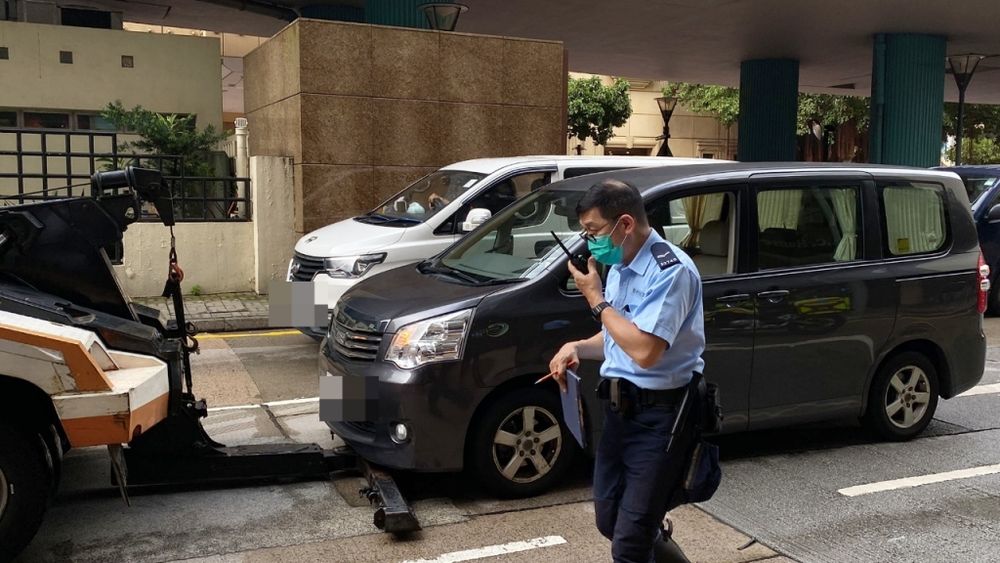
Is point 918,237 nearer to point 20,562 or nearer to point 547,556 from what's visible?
point 547,556

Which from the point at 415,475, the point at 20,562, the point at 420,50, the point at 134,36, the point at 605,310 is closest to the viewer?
the point at 605,310

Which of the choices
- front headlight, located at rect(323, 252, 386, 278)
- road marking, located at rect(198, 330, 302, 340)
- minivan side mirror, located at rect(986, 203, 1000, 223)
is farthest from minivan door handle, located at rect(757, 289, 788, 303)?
minivan side mirror, located at rect(986, 203, 1000, 223)

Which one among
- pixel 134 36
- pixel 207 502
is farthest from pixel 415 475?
pixel 134 36

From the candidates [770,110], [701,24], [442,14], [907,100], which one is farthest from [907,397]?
[770,110]

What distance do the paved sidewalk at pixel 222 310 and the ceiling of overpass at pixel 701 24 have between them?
7.78 meters

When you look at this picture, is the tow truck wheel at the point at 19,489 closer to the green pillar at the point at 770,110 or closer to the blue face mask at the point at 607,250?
the blue face mask at the point at 607,250

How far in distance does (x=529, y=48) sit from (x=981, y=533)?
33.2 ft

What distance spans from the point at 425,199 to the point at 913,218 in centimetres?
454

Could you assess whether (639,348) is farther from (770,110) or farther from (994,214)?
(770,110)

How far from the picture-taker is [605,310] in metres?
3.05

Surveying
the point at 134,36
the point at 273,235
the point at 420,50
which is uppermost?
the point at 134,36

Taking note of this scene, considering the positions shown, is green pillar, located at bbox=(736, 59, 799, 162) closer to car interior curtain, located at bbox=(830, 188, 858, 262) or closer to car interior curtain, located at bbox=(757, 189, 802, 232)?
car interior curtain, located at bbox=(830, 188, 858, 262)

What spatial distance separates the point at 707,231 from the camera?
5.29 m

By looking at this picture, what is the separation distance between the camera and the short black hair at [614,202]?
311 cm
